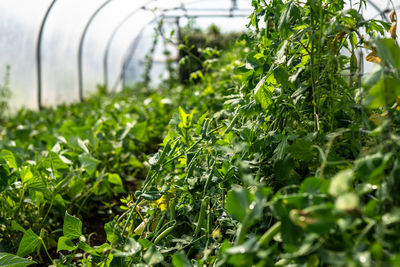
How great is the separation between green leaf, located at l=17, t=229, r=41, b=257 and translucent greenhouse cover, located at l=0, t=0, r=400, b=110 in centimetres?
147

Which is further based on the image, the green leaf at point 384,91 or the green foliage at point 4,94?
the green foliage at point 4,94

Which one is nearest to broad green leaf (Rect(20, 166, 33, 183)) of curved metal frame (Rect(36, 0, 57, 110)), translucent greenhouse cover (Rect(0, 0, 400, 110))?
translucent greenhouse cover (Rect(0, 0, 400, 110))

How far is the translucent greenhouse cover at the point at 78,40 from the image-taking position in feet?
12.0

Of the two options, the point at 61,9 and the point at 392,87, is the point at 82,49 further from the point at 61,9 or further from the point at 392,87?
the point at 392,87

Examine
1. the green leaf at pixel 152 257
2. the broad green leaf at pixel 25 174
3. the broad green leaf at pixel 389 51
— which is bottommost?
the green leaf at pixel 152 257

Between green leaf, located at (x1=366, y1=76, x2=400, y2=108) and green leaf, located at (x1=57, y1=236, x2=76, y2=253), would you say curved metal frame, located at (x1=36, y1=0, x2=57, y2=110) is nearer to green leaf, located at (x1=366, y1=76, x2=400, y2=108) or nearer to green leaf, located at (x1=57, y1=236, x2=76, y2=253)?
green leaf, located at (x1=57, y1=236, x2=76, y2=253)

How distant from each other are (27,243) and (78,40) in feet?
15.9

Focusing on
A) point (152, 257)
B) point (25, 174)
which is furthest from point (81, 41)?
point (152, 257)

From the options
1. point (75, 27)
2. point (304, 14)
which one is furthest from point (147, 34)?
point (304, 14)

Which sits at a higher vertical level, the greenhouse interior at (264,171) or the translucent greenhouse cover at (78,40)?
the translucent greenhouse cover at (78,40)

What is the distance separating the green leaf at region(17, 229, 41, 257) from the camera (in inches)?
32.8

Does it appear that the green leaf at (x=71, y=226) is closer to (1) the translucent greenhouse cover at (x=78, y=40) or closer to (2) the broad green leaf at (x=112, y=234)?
(2) the broad green leaf at (x=112, y=234)

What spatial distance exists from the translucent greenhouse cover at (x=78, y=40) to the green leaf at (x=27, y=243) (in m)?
1.47

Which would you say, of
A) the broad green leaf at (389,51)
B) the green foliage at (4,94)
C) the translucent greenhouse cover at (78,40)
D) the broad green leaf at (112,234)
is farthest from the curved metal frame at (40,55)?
the broad green leaf at (389,51)
